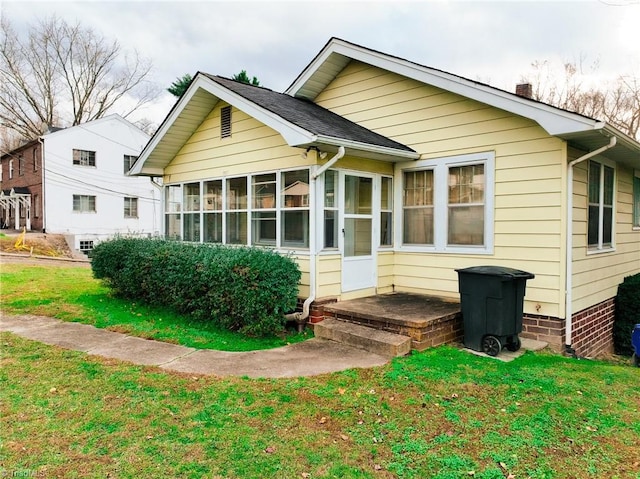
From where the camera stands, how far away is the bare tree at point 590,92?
22625 millimetres

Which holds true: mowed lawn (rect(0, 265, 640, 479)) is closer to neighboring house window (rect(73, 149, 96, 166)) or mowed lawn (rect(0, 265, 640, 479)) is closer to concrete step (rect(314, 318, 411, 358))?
concrete step (rect(314, 318, 411, 358))

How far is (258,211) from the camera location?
312 inches

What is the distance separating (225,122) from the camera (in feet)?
28.0

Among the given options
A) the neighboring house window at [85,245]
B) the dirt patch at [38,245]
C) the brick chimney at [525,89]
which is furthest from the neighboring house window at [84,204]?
the brick chimney at [525,89]

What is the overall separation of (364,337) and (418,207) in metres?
2.99

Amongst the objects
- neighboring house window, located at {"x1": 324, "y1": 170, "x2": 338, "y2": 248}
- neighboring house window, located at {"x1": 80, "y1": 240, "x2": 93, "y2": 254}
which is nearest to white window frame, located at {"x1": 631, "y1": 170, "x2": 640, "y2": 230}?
neighboring house window, located at {"x1": 324, "y1": 170, "x2": 338, "y2": 248}

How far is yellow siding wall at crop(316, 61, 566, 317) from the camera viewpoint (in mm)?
6199

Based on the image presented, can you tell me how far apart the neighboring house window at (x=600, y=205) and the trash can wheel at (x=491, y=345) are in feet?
9.33

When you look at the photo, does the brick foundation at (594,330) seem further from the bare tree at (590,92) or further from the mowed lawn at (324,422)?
the bare tree at (590,92)

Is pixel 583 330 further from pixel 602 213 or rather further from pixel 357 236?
pixel 357 236

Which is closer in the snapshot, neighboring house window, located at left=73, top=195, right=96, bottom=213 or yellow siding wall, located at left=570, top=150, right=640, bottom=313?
yellow siding wall, located at left=570, top=150, right=640, bottom=313

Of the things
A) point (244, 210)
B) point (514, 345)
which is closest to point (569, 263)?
point (514, 345)

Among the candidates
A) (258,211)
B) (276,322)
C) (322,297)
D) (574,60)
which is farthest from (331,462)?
(574,60)

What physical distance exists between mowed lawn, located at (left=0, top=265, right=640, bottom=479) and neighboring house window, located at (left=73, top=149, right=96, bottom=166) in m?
23.6
